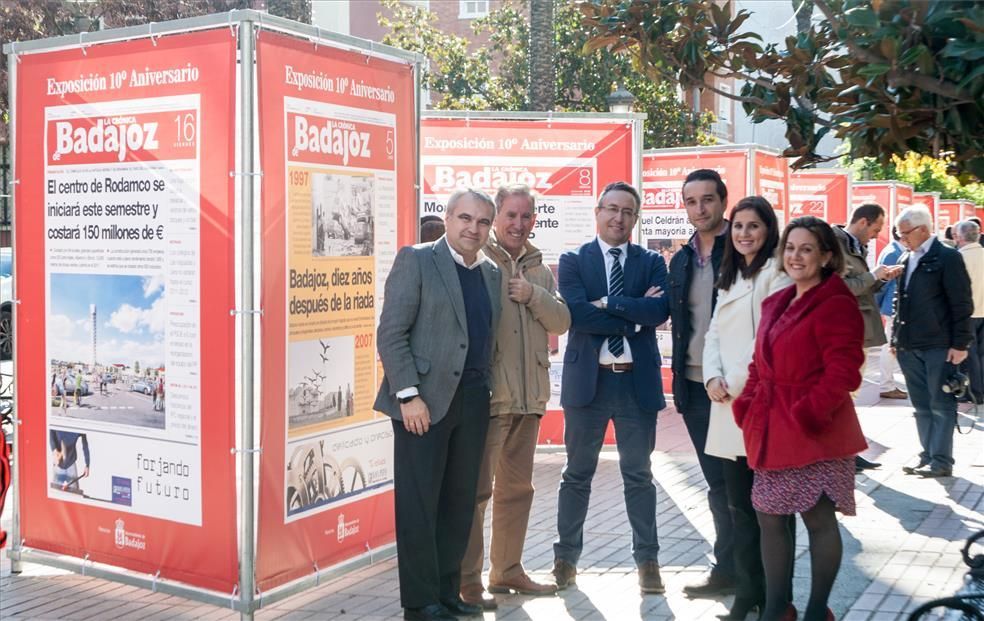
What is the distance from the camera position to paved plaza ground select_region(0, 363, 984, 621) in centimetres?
634

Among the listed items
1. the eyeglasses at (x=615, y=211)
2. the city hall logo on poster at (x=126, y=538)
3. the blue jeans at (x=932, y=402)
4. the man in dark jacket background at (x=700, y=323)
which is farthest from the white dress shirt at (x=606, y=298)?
the blue jeans at (x=932, y=402)

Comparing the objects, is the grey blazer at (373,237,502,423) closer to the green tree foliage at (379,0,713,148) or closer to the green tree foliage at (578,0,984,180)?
the green tree foliage at (578,0,984,180)

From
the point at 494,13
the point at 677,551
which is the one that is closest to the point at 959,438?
the point at 677,551

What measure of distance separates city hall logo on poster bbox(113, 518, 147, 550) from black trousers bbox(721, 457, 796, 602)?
110 inches

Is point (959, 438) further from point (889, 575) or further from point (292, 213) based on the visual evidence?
point (292, 213)

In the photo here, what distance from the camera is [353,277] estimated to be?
21.7ft

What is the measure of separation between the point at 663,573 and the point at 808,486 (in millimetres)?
1848

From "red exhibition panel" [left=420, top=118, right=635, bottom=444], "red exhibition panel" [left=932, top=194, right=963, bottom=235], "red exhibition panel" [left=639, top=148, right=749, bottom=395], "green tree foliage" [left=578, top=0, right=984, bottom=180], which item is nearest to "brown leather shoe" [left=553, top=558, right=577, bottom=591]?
"green tree foliage" [left=578, top=0, right=984, bottom=180]

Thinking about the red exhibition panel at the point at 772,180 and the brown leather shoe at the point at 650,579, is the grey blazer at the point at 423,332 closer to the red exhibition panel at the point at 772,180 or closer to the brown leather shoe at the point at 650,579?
the brown leather shoe at the point at 650,579

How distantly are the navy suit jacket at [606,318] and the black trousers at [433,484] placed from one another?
26.9 inches

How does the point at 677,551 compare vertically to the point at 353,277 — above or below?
below

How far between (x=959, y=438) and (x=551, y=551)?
606 cm

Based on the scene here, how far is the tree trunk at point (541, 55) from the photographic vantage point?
19125 millimetres

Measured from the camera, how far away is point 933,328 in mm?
9992
